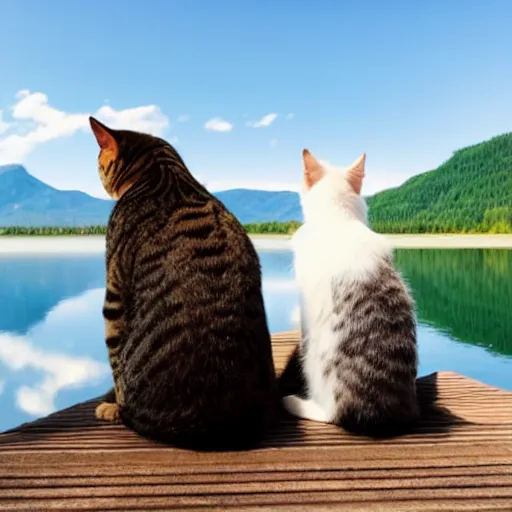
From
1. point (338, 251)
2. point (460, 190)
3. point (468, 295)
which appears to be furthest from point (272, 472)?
point (460, 190)

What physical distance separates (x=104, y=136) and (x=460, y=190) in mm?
40328

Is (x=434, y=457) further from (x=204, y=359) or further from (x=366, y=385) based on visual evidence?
(x=204, y=359)

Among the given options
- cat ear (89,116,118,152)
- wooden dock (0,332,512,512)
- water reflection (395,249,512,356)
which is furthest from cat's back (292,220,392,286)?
water reflection (395,249,512,356)

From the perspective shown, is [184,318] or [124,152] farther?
[124,152]

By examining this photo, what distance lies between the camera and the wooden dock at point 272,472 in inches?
53.2

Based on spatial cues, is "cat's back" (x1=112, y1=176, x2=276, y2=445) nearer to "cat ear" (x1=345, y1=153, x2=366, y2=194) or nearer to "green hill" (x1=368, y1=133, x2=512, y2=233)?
"cat ear" (x1=345, y1=153, x2=366, y2=194)

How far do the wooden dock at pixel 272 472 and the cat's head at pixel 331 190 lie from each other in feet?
2.57

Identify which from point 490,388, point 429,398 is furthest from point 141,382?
point 490,388

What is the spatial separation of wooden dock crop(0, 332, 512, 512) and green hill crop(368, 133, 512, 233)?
26929 millimetres

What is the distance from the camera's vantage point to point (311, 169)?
2.19m

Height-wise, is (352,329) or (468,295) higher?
(352,329)

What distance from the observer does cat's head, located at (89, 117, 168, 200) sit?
196 centimetres

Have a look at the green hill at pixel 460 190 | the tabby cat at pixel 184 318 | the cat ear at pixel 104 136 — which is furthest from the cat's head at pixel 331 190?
the green hill at pixel 460 190

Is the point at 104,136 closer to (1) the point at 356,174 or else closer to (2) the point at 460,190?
(1) the point at 356,174
